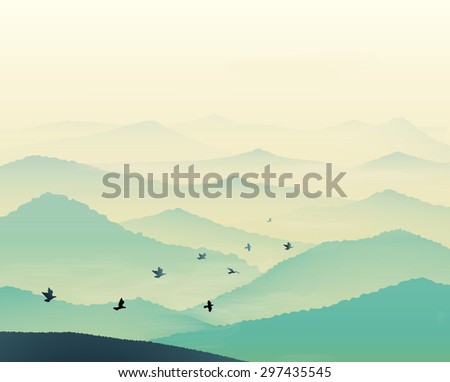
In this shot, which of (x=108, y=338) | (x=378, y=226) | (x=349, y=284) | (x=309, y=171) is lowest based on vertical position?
(x=108, y=338)

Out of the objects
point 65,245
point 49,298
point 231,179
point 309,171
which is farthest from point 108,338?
point 309,171

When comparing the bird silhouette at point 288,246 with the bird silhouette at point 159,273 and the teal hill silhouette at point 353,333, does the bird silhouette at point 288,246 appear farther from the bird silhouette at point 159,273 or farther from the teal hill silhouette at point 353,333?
the bird silhouette at point 159,273

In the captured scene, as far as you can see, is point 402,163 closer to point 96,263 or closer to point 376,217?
point 376,217

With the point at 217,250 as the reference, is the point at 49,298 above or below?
below

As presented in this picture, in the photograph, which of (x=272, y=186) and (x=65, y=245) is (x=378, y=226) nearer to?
(x=272, y=186)

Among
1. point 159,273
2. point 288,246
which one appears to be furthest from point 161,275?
point 288,246

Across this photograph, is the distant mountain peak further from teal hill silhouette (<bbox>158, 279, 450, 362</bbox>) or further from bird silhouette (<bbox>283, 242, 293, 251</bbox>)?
teal hill silhouette (<bbox>158, 279, 450, 362</bbox>)
